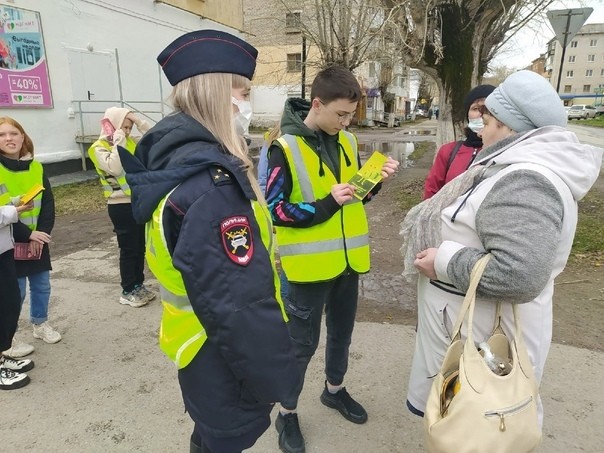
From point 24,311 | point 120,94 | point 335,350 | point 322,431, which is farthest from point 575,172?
point 120,94

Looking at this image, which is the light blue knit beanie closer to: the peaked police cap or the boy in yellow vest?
the boy in yellow vest

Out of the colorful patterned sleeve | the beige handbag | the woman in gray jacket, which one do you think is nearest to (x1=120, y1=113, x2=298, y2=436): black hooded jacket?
the beige handbag

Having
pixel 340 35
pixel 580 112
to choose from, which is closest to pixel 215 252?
pixel 340 35

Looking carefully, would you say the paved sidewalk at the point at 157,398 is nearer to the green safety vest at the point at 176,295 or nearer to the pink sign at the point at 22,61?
the green safety vest at the point at 176,295

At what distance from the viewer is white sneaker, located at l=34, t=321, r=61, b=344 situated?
3.45 m

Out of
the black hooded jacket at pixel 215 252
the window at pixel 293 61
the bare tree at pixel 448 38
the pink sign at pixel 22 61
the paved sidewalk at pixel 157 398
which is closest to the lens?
the black hooded jacket at pixel 215 252

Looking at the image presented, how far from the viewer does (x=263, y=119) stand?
103 feet

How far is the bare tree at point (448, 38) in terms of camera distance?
7207mm

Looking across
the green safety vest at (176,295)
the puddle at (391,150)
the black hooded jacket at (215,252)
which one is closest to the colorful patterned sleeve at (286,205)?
the green safety vest at (176,295)

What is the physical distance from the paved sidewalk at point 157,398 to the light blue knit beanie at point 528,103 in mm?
1757

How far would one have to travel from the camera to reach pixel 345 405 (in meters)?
2.62

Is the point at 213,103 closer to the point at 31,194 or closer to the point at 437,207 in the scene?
the point at 437,207

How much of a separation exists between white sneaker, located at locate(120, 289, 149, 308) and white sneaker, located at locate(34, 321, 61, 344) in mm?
686

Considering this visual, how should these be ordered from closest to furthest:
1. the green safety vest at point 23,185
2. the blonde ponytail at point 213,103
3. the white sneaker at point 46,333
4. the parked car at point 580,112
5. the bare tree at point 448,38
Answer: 1. the blonde ponytail at point 213,103
2. the green safety vest at point 23,185
3. the white sneaker at point 46,333
4. the bare tree at point 448,38
5. the parked car at point 580,112
